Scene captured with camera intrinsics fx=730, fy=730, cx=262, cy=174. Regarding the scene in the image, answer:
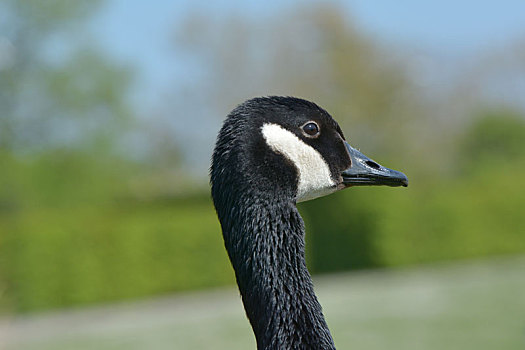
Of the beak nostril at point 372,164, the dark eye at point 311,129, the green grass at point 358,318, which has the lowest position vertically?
the green grass at point 358,318

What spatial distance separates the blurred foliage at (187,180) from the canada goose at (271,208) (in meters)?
12.5

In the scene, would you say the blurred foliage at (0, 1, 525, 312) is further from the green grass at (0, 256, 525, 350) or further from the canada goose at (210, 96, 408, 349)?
the canada goose at (210, 96, 408, 349)

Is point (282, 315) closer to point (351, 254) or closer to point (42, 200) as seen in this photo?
point (351, 254)

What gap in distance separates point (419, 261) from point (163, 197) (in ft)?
35.6

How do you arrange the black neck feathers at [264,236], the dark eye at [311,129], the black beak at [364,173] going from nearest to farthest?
1. the black neck feathers at [264,236]
2. the dark eye at [311,129]
3. the black beak at [364,173]

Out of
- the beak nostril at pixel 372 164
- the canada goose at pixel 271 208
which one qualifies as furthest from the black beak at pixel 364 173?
the canada goose at pixel 271 208

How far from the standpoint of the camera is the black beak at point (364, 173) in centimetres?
329

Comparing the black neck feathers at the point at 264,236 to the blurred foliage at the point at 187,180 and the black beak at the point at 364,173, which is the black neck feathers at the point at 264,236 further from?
the blurred foliage at the point at 187,180

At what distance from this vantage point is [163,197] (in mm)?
25594

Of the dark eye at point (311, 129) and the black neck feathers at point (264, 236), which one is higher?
the dark eye at point (311, 129)

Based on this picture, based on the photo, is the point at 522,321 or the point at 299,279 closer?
the point at 299,279

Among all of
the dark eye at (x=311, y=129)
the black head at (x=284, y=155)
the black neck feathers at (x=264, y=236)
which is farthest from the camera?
the dark eye at (x=311, y=129)

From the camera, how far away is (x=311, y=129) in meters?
3.18

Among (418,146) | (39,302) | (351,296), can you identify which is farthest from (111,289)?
(418,146)
